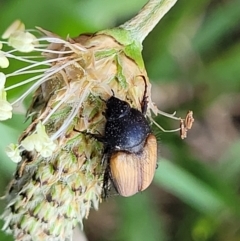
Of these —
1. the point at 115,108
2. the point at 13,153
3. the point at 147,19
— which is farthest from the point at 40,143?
the point at 147,19

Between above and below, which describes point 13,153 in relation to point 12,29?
below

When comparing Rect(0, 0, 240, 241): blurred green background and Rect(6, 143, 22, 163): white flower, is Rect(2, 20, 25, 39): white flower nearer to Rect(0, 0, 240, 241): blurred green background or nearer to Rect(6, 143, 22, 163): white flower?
Rect(6, 143, 22, 163): white flower

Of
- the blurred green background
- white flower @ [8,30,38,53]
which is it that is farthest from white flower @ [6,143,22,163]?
the blurred green background

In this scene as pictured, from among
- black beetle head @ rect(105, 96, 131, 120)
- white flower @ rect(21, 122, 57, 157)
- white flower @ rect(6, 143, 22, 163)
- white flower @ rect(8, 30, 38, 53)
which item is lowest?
white flower @ rect(6, 143, 22, 163)

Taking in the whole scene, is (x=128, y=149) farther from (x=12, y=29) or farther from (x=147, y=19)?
(x=12, y=29)

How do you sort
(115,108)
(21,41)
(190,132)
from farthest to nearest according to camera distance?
(190,132) < (115,108) < (21,41)

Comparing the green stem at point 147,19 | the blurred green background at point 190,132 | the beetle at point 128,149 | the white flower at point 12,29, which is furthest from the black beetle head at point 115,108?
the blurred green background at point 190,132
